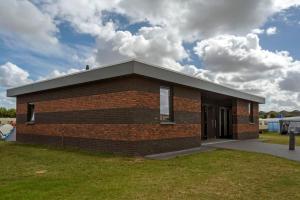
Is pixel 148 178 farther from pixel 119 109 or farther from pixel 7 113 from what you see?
pixel 7 113

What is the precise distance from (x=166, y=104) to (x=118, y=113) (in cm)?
241

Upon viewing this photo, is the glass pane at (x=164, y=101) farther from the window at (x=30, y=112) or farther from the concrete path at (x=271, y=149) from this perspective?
the window at (x=30, y=112)

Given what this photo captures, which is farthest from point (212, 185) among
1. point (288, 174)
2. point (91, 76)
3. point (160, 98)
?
point (91, 76)

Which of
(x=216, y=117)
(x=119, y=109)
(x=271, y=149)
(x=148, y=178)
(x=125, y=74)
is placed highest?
(x=125, y=74)

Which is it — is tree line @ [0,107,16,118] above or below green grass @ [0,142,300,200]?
above

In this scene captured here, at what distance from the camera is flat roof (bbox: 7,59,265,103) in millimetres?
11406

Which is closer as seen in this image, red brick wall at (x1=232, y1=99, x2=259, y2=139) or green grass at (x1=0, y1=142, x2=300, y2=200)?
green grass at (x1=0, y1=142, x2=300, y2=200)

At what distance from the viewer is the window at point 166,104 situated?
43.1 ft

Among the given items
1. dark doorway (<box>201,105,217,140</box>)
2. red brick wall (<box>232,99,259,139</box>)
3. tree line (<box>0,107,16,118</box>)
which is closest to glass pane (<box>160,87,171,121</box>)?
dark doorway (<box>201,105,217,140</box>)

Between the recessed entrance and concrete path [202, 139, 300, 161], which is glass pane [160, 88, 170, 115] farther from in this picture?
the recessed entrance

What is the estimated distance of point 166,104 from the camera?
13.4 metres

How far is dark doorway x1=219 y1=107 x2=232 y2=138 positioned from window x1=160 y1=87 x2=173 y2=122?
9420mm

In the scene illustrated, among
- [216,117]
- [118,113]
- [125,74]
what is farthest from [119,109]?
[216,117]

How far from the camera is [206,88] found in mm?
16125
